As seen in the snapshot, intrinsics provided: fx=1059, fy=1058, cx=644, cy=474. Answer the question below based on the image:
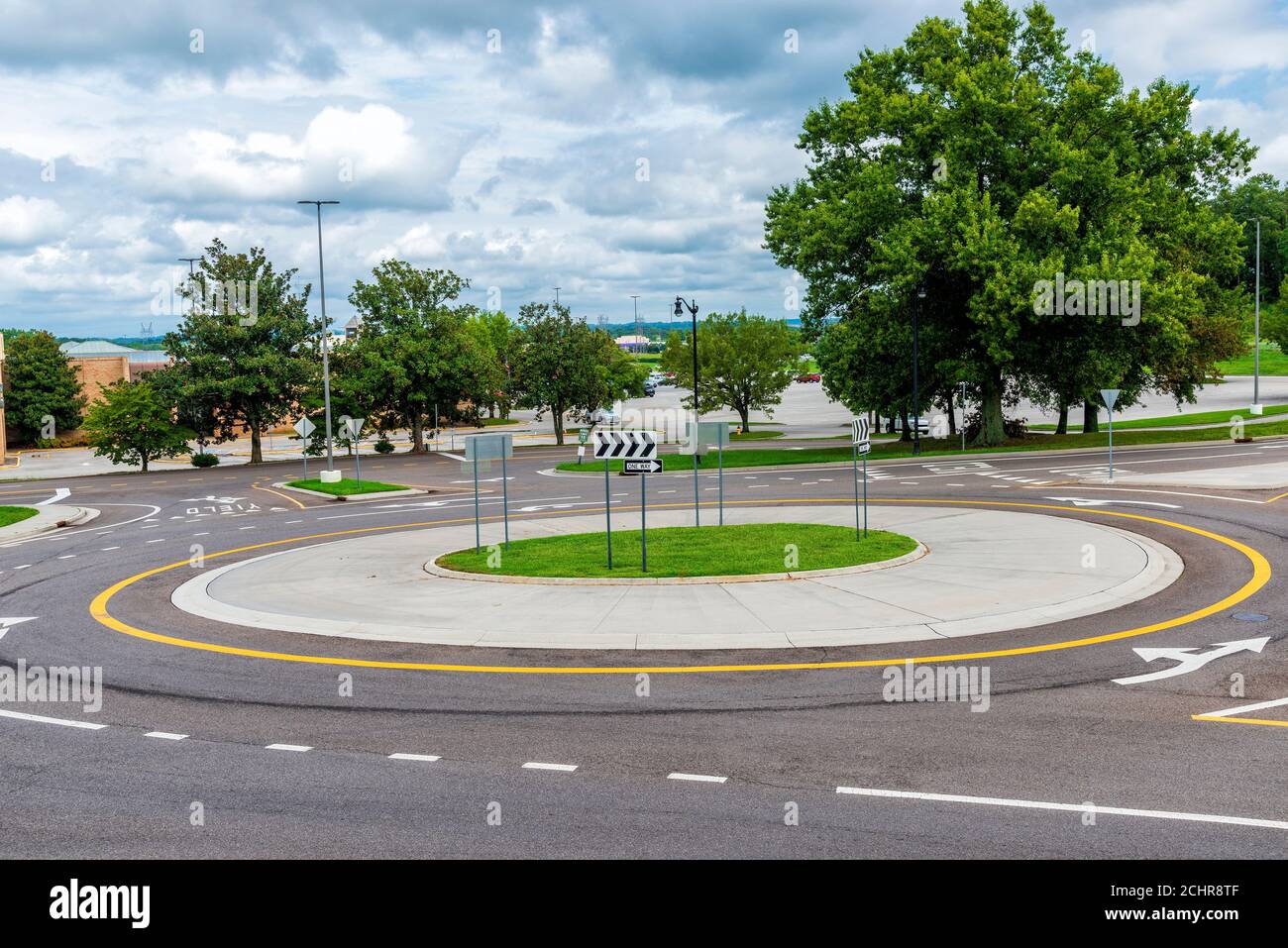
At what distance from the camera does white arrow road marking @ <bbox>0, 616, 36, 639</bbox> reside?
15.9 m

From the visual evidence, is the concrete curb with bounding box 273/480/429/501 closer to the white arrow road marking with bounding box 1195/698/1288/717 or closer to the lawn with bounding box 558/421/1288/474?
the lawn with bounding box 558/421/1288/474

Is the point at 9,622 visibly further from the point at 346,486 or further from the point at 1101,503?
the point at 346,486

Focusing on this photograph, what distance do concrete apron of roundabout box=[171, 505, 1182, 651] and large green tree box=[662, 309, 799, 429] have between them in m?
50.3

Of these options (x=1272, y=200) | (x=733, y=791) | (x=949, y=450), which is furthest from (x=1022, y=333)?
(x=1272, y=200)

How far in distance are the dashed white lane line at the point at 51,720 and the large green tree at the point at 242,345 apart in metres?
49.2

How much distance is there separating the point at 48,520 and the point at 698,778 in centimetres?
3053

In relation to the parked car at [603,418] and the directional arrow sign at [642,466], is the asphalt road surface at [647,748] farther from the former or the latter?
the parked car at [603,418]

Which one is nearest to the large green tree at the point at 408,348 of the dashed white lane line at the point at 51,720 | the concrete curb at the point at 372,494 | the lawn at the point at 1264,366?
the concrete curb at the point at 372,494

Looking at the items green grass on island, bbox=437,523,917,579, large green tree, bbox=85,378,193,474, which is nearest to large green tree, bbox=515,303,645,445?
large green tree, bbox=85,378,193,474

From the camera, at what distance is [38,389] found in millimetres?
82562

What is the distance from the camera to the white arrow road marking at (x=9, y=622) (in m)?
15.9
